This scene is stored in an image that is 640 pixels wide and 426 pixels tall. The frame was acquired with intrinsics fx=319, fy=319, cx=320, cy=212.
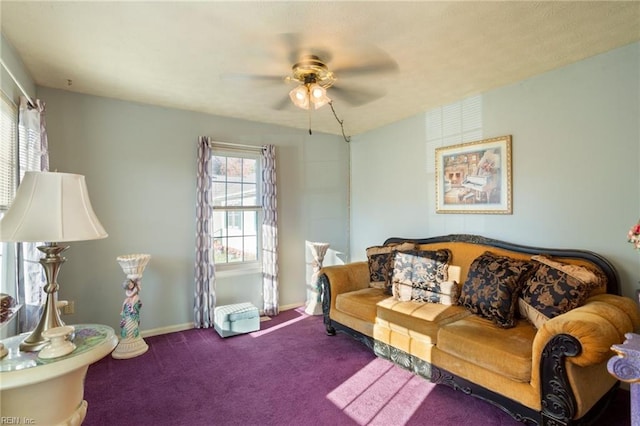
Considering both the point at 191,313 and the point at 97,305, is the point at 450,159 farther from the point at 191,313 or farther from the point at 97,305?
the point at 97,305

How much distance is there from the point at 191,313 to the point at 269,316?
97 cm

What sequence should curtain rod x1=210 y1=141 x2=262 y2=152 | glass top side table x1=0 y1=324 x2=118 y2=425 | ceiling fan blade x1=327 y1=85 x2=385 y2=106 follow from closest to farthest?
glass top side table x1=0 y1=324 x2=118 y2=425 < ceiling fan blade x1=327 y1=85 x2=385 y2=106 < curtain rod x1=210 y1=141 x2=262 y2=152

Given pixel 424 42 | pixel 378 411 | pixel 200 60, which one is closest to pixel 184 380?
pixel 378 411

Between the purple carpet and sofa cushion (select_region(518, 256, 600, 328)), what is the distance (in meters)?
0.73

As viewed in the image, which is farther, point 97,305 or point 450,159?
point 450,159

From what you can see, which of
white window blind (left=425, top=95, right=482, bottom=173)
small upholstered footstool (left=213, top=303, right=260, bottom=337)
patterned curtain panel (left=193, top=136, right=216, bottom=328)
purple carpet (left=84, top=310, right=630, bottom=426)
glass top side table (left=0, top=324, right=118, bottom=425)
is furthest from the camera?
patterned curtain panel (left=193, top=136, right=216, bottom=328)

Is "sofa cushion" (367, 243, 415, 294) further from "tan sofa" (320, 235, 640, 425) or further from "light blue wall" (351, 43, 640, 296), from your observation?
"light blue wall" (351, 43, 640, 296)

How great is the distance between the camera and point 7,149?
2244mm

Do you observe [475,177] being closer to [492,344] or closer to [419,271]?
[419,271]

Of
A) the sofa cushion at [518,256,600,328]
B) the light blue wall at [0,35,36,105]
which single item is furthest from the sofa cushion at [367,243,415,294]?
the light blue wall at [0,35,36,105]

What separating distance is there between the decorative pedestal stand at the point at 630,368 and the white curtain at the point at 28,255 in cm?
351

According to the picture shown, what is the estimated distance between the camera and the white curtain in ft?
7.68

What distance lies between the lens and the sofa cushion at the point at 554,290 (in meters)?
2.15

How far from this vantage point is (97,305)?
331 centimetres
